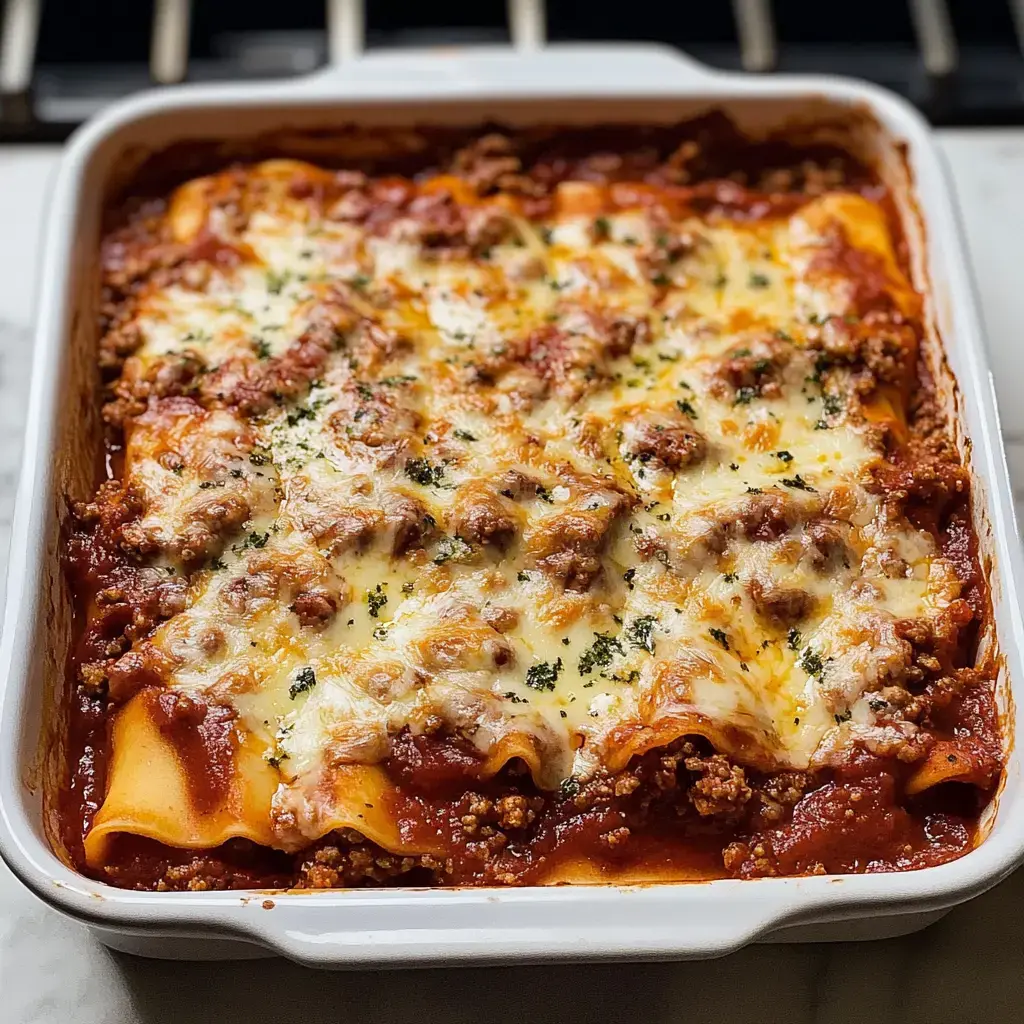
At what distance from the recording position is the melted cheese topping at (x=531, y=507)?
2.40 metres

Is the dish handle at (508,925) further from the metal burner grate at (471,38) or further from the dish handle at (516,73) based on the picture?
the metal burner grate at (471,38)

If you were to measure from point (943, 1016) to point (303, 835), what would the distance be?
1.23 m

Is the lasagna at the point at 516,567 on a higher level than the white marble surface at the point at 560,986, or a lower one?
higher

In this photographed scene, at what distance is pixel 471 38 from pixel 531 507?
2063mm

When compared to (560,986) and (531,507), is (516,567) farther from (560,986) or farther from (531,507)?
(560,986)

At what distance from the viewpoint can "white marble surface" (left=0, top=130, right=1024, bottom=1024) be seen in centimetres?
244

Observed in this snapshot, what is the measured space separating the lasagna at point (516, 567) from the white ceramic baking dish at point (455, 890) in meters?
0.10

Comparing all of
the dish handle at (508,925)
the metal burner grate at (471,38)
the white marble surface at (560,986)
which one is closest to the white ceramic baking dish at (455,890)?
the dish handle at (508,925)

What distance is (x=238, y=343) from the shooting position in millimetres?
2873

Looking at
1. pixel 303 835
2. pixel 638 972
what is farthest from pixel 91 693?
pixel 638 972

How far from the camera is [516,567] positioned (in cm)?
255

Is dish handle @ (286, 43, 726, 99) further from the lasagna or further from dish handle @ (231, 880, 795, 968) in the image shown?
dish handle @ (231, 880, 795, 968)

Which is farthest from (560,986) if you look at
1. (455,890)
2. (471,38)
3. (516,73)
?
(471,38)

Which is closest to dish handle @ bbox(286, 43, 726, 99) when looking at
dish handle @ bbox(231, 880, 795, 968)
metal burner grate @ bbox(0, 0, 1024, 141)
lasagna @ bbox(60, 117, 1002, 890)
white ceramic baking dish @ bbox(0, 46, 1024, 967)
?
white ceramic baking dish @ bbox(0, 46, 1024, 967)
